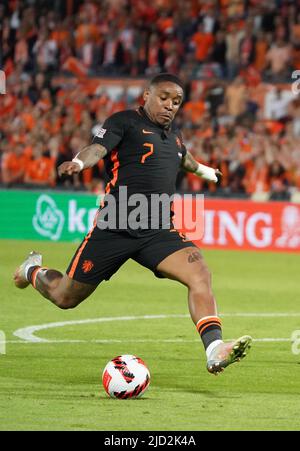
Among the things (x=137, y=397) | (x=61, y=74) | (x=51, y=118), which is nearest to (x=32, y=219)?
(x=51, y=118)

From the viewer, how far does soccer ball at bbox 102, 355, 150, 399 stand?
8305 millimetres

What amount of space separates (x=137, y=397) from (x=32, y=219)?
14.4 metres

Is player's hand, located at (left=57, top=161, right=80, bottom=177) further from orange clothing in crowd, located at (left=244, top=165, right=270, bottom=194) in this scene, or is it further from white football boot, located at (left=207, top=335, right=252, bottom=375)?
orange clothing in crowd, located at (left=244, top=165, right=270, bottom=194)

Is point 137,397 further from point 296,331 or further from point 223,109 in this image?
point 223,109

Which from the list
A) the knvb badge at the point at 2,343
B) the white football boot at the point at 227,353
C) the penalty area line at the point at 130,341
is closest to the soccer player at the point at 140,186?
the white football boot at the point at 227,353

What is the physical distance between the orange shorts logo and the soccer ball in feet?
3.44

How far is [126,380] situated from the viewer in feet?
27.2

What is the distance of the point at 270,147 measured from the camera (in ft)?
72.2

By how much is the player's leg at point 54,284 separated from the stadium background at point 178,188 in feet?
Answer: 2.01

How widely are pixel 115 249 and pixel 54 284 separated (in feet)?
2.48

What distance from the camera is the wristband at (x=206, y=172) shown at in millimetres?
10250

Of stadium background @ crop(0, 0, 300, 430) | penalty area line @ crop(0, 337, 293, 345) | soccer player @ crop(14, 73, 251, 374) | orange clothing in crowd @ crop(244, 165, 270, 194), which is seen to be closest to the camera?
stadium background @ crop(0, 0, 300, 430)

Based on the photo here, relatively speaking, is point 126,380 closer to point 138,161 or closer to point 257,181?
point 138,161

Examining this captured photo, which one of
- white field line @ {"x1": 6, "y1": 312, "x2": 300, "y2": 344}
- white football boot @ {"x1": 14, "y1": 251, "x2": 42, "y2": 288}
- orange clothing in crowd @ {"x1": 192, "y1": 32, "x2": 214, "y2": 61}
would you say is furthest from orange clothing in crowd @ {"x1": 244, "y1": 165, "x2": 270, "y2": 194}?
white football boot @ {"x1": 14, "y1": 251, "x2": 42, "y2": 288}
